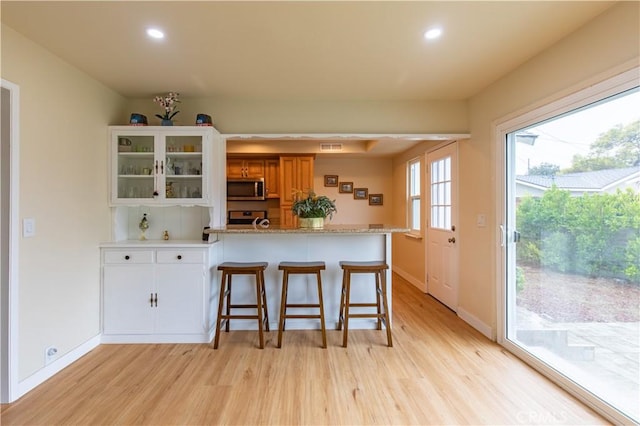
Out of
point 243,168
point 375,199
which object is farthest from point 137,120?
point 375,199

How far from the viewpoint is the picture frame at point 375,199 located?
20.2ft

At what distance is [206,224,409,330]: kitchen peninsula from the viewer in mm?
3184

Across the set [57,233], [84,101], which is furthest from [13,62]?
[57,233]

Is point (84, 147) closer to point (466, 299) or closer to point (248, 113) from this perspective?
point (248, 113)

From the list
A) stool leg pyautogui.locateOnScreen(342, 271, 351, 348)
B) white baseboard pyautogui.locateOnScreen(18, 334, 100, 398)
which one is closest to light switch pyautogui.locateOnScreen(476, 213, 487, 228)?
stool leg pyautogui.locateOnScreen(342, 271, 351, 348)

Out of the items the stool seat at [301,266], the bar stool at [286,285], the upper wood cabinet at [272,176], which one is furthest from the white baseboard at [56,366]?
the upper wood cabinet at [272,176]

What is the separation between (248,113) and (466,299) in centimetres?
304

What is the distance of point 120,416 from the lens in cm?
187

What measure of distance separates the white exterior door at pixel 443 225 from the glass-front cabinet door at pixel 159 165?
8.88 ft

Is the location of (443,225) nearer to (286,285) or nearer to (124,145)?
(286,285)

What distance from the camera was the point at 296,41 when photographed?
7.08ft

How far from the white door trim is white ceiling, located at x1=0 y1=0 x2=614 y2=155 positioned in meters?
0.56

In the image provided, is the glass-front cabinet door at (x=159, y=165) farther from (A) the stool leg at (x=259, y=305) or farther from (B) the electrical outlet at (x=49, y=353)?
(B) the electrical outlet at (x=49, y=353)

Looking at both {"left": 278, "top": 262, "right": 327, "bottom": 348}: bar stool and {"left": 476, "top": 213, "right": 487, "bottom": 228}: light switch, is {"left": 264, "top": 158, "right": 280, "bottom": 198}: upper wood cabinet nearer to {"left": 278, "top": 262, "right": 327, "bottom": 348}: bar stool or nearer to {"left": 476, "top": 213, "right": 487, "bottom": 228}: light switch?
{"left": 278, "top": 262, "right": 327, "bottom": 348}: bar stool
